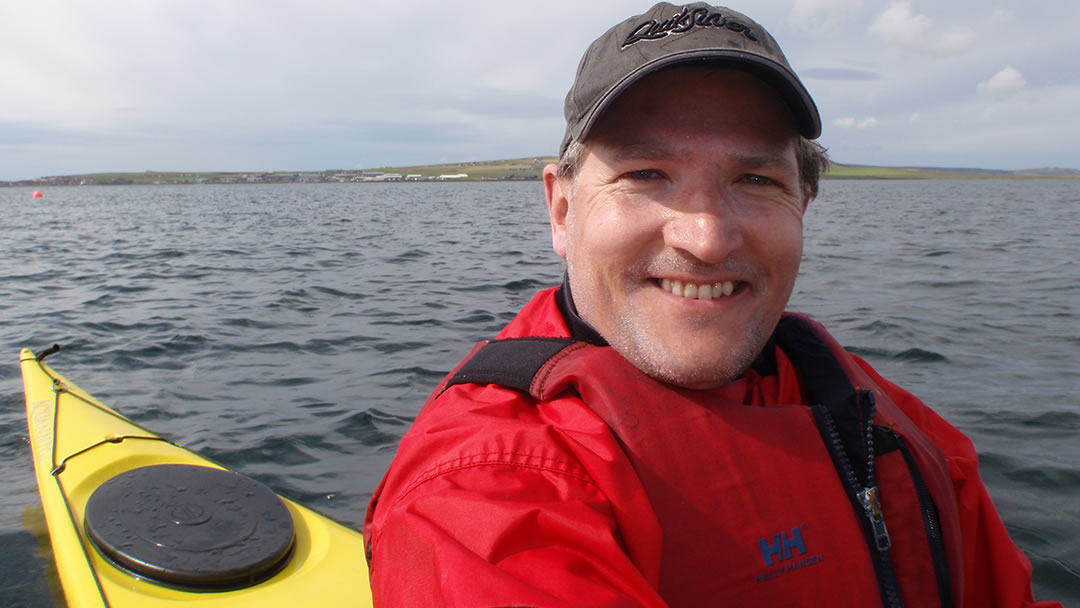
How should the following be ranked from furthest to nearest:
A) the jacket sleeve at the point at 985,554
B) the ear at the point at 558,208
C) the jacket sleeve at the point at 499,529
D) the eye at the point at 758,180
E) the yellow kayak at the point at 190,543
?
the yellow kayak at the point at 190,543
the ear at the point at 558,208
the jacket sleeve at the point at 985,554
the eye at the point at 758,180
the jacket sleeve at the point at 499,529

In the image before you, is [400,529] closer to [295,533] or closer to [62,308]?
[295,533]

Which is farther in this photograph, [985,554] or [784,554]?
[985,554]

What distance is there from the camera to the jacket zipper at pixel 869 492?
1.80m

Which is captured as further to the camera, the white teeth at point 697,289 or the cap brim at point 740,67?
the white teeth at point 697,289

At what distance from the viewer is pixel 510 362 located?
1795 millimetres

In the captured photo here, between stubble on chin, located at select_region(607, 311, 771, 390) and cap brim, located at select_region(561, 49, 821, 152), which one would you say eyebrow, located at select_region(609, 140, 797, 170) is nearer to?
cap brim, located at select_region(561, 49, 821, 152)

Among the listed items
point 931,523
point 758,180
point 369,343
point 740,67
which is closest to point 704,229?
point 758,180

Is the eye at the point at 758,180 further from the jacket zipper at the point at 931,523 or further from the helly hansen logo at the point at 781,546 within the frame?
the helly hansen logo at the point at 781,546

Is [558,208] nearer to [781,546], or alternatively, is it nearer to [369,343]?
[781,546]

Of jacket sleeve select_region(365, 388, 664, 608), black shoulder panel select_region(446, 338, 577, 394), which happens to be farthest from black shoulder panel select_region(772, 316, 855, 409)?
jacket sleeve select_region(365, 388, 664, 608)

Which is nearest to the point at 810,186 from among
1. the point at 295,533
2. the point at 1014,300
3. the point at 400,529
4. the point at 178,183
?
the point at 400,529

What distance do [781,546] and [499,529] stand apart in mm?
815

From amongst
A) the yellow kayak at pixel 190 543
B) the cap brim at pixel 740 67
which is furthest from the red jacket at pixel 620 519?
the yellow kayak at pixel 190 543

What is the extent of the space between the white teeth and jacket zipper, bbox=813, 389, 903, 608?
1.49 ft
